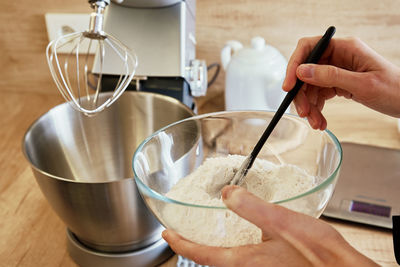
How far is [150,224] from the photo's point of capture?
525 mm

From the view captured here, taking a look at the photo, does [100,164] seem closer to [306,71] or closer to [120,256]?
[120,256]

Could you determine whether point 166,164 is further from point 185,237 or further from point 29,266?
point 29,266

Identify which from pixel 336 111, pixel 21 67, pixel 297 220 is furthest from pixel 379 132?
pixel 21 67

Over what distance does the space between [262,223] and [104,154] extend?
0.46 m

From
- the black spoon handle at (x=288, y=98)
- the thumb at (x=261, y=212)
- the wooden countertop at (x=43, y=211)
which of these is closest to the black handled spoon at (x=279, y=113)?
the black spoon handle at (x=288, y=98)

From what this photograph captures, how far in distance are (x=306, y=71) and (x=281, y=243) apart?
197 mm

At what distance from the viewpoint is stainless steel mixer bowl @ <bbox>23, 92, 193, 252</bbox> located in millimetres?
482

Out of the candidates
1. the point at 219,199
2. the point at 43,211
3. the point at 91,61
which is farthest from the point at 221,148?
the point at 91,61

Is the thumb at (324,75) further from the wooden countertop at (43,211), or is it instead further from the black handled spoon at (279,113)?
the wooden countertop at (43,211)

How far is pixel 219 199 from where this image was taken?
0.42 m

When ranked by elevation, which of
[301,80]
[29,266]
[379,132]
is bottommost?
[29,266]

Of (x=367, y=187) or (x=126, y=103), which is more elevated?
(x=126, y=103)

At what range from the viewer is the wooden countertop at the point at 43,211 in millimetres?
587

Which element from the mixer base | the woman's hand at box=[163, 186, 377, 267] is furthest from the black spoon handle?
the mixer base
